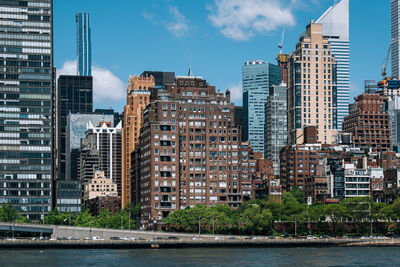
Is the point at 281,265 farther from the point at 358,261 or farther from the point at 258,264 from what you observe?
the point at 358,261

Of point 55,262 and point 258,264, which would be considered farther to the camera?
point 55,262

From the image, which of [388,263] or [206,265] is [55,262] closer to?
[206,265]

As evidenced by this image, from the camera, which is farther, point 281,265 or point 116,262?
point 116,262

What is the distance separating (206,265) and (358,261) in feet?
122

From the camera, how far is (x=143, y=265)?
186625 mm

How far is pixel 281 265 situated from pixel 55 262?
55628 millimetres

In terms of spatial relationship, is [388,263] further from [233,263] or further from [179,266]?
[179,266]

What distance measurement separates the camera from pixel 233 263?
189625 millimetres

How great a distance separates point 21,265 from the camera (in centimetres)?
19112

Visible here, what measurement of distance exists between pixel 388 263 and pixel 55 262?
79406 millimetres

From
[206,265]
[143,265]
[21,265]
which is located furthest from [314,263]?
[21,265]

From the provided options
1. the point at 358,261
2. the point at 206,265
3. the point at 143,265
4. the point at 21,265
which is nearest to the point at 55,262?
the point at 21,265

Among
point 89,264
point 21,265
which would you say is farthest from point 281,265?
point 21,265

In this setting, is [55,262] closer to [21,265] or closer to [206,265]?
[21,265]
